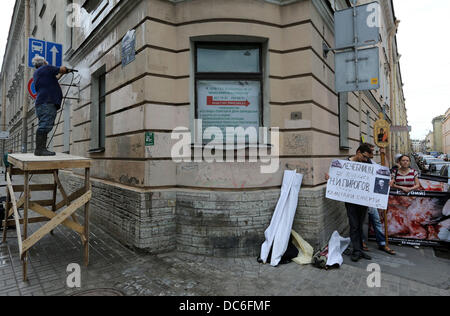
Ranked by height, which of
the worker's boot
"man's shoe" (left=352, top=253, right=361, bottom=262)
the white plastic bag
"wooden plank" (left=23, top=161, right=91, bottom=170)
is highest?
the worker's boot

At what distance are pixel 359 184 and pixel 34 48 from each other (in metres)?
9.86

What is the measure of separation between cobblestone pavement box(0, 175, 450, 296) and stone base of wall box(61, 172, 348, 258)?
215 mm

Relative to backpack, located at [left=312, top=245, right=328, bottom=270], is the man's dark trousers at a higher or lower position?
higher

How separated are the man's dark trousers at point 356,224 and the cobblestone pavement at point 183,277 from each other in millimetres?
425

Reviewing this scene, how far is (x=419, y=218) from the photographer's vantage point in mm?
5312

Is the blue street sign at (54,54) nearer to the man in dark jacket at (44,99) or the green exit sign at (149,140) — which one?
the man in dark jacket at (44,99)

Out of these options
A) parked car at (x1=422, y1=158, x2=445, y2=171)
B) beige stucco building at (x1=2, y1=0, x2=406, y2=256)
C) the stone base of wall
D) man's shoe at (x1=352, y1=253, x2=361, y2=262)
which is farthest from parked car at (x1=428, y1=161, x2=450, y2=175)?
the stone base of wall

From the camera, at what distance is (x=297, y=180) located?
4.72 metres

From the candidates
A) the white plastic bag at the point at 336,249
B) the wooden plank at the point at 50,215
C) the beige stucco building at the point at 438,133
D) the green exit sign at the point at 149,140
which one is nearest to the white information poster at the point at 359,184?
the white plastic bag at the point at 336,249

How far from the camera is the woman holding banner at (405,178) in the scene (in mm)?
5168

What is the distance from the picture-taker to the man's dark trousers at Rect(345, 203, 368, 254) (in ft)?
15.1

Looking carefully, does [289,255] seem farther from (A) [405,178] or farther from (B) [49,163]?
(B) [49,163]

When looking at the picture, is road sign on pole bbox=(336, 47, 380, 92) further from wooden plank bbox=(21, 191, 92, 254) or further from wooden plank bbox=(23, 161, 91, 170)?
wooden plank bbox=(21, 191, 92, 254)

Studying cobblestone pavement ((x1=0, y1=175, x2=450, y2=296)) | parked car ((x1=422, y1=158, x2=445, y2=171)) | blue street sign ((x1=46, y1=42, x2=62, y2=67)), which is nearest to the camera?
cobblestone pavement ((x1=0, y1=175, x2=450, y2=296))
